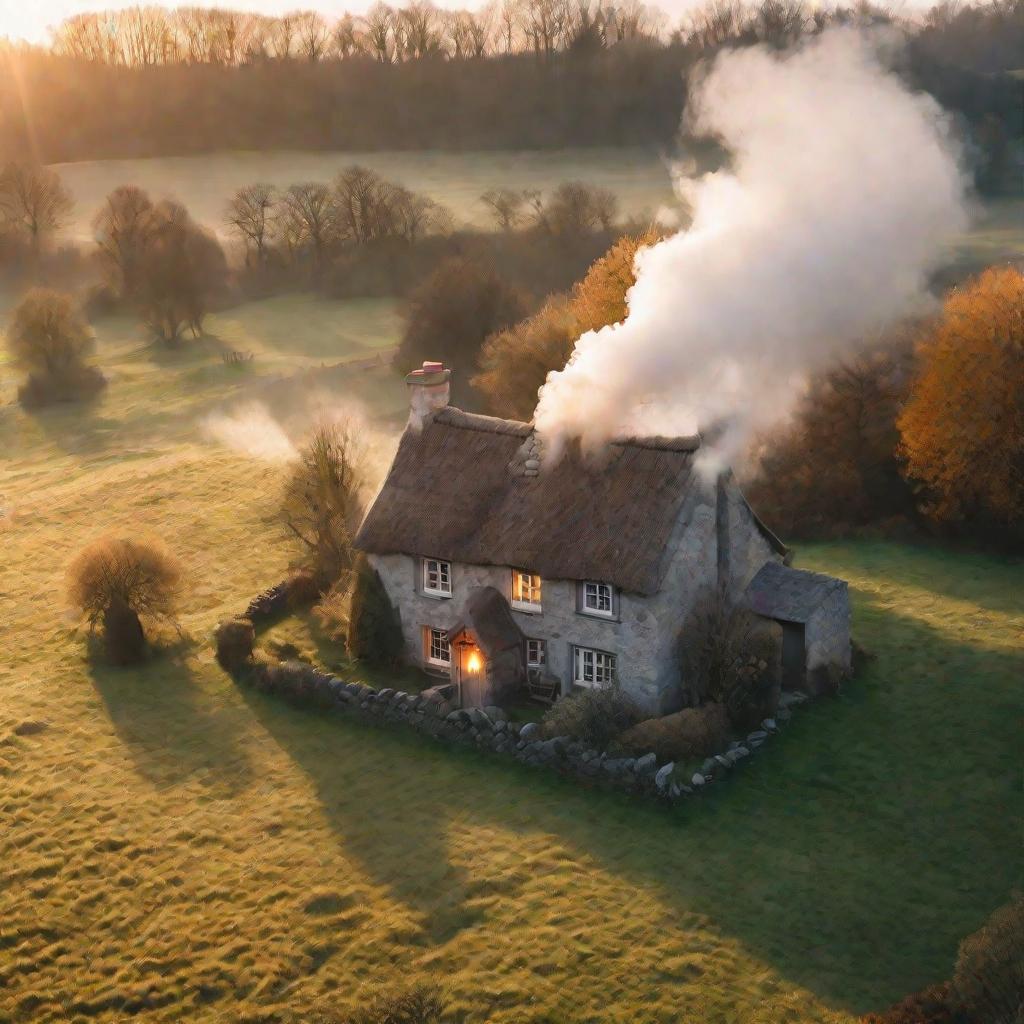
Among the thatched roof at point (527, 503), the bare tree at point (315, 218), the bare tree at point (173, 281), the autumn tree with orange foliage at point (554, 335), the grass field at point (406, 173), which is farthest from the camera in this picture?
the bare tree at point (315, 218)

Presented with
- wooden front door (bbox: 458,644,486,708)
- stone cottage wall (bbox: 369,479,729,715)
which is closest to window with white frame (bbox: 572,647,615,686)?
stone cottage wall (bbox: 369,479,729,715)

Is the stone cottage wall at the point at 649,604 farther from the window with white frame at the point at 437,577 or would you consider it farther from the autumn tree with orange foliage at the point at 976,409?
the autumn tree with orange foliage at the point at 976,409

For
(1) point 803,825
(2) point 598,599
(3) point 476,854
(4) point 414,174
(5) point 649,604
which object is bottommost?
(1) point 803,825

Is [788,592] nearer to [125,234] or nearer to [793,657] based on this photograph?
[793,657]

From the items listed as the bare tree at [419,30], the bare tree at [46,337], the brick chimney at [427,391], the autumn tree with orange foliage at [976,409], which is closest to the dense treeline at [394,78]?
the bare tree at [419,30]

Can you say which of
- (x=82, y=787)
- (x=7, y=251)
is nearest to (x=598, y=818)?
(x=82, y=787)

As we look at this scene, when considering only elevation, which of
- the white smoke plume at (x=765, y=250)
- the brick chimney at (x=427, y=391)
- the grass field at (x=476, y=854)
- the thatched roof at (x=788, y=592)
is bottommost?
the grass field at (x=476, y=854)

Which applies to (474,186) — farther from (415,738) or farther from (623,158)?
(415,738)

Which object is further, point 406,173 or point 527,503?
point 406,173

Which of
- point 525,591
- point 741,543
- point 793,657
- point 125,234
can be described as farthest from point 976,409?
point 125,234
